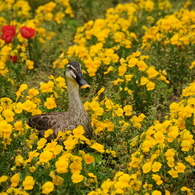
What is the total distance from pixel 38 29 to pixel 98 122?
3.41 metres

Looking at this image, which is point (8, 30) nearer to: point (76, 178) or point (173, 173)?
point (76, 178)

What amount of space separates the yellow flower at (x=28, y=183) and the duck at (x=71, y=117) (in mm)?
1391

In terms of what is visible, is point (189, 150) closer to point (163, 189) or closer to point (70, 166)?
point (163, 189)

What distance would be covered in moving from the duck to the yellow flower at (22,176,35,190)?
1.39 meters

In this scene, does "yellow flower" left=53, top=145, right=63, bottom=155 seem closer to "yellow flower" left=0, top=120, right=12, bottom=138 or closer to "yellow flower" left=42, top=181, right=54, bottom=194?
"yellow flower" left=42, top=181, right=54, bottom=194

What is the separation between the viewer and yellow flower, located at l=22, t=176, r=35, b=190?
4578 millimetres

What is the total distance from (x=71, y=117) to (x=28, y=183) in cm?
156

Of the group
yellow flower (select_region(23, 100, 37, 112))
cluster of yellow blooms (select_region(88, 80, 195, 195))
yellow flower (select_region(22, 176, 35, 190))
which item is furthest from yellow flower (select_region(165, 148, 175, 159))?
yellow flower (select_region(23, 100, 37, 112))

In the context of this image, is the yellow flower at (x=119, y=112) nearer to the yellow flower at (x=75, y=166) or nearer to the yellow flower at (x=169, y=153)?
the yellow flower at (x=169, y=153)

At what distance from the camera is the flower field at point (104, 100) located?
4871mm

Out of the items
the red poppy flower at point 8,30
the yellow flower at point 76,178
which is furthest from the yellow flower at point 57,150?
the red poppy flower at point 8,30

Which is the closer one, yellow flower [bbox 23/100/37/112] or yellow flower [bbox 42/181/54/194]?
yellow flower [bbox 42/181/54/194]

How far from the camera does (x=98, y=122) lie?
6070mm

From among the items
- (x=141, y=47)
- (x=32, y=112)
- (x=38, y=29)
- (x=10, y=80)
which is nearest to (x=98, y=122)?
(x=32, y=112)
